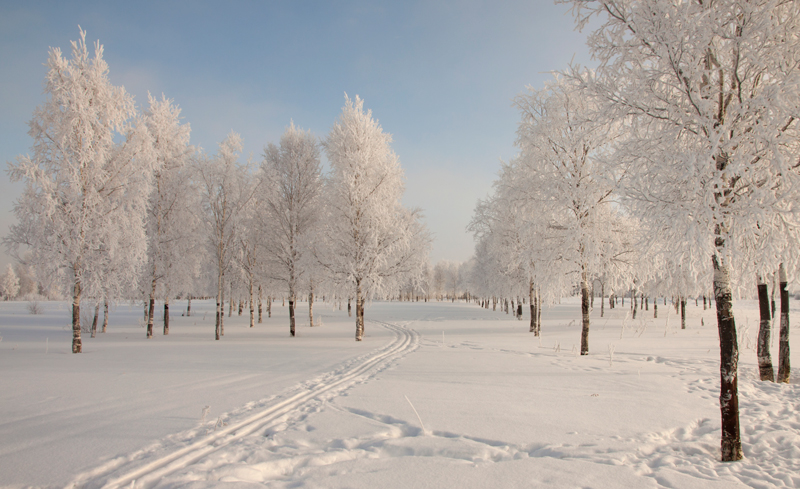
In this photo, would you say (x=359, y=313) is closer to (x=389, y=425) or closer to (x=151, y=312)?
(x=151, y=312)

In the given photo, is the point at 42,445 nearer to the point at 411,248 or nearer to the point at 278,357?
the point at 278,357

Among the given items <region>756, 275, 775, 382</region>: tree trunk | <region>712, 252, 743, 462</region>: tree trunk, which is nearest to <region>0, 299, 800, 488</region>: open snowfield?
<region>712, 252, 743, 462</region>: tree trunk

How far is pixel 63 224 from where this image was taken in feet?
44.2

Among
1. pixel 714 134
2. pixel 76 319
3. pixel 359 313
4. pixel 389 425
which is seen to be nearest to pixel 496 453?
pixel 389 425

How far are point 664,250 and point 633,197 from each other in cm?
89

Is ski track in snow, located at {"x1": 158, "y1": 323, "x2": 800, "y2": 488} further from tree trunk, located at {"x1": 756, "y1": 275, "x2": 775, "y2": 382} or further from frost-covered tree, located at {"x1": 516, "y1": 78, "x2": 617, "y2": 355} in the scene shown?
frost-covered tree, located at {"x1": 516, "y1": 78, "x2": 617, "y2": 355}

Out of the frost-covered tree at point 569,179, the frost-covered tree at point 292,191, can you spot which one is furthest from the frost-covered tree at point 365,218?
the frost-covered tree at point 569,179

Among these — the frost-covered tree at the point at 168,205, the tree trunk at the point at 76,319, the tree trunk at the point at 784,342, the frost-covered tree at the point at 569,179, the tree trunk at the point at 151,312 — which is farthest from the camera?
the frost-covered tree at the point at 168,205

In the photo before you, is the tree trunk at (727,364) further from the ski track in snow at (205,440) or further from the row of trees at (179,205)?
the row of trees at (179,205)

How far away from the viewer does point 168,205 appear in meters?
20.9

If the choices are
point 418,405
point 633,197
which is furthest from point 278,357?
point 633,197

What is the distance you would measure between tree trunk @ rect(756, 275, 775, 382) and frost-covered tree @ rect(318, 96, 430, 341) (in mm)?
12394

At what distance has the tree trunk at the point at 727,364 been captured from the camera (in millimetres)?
4605

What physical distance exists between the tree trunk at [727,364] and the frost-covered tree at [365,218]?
13.7 metres
